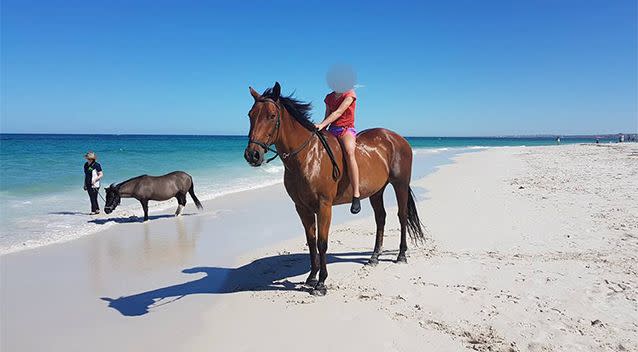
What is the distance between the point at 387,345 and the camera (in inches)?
124

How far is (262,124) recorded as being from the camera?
12.2 ft

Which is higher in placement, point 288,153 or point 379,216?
point 288,153

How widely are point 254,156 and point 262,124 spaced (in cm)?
41

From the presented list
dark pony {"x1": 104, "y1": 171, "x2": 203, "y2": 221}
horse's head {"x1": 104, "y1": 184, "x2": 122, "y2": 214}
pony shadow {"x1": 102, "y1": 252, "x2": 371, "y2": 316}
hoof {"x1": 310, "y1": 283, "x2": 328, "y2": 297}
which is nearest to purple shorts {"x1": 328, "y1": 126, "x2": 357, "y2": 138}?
hoof {"x1": 310, "y1": 283, "x2": 328, "y2": 297}

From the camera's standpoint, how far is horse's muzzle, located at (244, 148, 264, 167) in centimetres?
346

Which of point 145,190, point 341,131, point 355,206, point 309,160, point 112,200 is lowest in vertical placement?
point 112,200

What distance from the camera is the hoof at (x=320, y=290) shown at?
428 centimetres

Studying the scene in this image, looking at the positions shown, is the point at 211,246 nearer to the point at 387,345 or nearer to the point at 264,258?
the point at 264,258

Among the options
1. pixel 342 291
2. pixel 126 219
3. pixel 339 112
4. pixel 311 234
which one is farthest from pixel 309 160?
pixel 126 219

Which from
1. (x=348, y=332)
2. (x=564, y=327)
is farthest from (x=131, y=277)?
(x=564, y=327)

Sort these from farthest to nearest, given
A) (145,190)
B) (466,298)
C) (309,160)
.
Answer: (145,190)
(309,160)
(466,298)

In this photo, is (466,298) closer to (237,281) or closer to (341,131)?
(341,131)

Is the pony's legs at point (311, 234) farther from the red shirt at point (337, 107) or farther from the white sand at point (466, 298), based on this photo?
the red shirt at point (337, 107)

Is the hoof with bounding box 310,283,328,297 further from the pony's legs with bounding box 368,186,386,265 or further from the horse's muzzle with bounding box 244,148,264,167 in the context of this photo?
the horse's muzzle with bounding box 244,148,264,167
